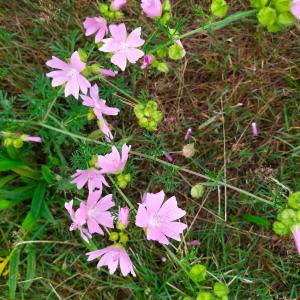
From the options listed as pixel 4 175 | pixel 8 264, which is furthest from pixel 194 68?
pixel 8 264

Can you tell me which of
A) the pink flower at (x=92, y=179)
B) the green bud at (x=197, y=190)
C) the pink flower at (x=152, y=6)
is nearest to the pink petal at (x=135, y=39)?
the pink flower at (x=152, y=6)

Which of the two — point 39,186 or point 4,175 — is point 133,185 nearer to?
point 39,186

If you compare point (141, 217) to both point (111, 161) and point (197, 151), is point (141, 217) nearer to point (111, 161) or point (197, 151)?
point (111, 161)

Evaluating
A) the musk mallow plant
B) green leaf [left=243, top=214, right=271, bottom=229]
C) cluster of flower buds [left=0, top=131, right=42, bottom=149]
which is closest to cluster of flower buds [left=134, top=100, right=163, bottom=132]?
the musk mallow plant

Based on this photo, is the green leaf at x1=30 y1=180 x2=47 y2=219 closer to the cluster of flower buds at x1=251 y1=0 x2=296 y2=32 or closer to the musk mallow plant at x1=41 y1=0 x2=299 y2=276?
the musk mallow plant at x1=41 y1=0 x2=299 y2=276

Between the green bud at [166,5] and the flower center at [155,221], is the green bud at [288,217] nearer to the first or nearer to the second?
the flower center at [155,221]
